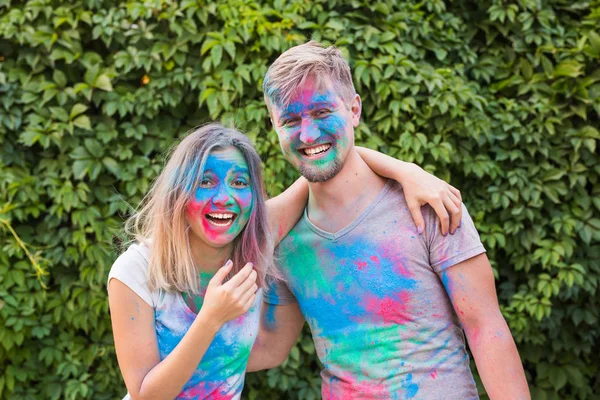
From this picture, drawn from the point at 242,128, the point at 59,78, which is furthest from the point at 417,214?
the point at 59,78

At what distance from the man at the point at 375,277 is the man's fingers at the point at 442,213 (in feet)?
0.13

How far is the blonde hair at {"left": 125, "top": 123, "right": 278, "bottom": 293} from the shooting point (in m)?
2.00

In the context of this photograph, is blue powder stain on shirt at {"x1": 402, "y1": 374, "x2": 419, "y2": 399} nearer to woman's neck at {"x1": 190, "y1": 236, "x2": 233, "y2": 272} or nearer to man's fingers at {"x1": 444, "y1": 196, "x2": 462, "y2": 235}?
man's fingers at {"x1": 444, "y1": 196, "x2": 462, "y2": 235}

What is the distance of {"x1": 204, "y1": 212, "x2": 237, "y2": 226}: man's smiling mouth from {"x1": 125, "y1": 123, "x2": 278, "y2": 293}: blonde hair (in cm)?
8

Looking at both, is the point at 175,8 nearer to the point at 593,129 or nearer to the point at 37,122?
the point at 37,122

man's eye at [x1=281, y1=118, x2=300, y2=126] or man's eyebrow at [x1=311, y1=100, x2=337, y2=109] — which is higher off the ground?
man's eyebrow at [x1=311, y1=100, x2=337, y2=109]

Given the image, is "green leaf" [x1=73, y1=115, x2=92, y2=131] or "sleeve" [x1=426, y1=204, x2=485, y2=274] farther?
"green leaf" [x1=73, y1=115, x2=92, y2=131]

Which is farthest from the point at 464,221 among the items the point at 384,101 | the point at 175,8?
the point at 175,8

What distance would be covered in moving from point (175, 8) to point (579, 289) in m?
2.51

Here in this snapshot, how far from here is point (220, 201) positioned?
2.00 m

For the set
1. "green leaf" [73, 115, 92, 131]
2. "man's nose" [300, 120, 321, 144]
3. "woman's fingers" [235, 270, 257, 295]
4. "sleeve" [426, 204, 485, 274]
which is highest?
"man's nose" [300, 120, 321, 144]

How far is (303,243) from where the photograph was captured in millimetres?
2232

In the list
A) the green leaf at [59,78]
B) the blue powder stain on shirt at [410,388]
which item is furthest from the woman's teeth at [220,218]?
the green leaf at [59,78]

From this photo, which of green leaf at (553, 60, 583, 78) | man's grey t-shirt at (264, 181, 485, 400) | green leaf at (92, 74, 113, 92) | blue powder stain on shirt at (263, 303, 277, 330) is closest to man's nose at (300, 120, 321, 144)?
man's grey t-shirt at (264, 181, 485, 400)
